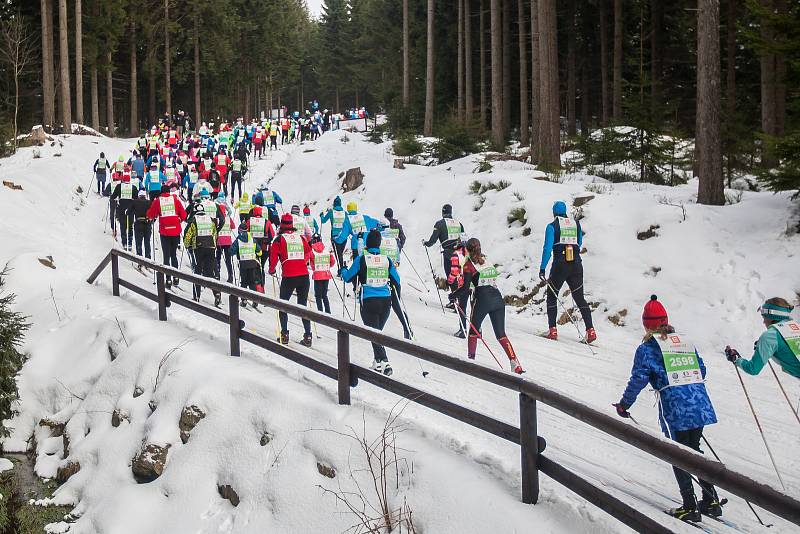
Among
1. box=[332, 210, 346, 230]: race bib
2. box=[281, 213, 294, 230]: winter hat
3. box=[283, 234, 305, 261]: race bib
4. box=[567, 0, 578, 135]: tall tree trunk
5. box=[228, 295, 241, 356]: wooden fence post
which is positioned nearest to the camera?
box=[228, 295, 241, 356]: wooden fence post

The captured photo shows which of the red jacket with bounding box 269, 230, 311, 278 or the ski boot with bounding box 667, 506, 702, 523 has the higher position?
the red jacket with bounding box 269, 230, 311, 278

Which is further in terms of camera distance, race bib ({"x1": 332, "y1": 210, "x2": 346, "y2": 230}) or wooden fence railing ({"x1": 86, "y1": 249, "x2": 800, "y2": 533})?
race bib ({"x1": 332, "y1": 210, "x2": 346, "y2": 230})

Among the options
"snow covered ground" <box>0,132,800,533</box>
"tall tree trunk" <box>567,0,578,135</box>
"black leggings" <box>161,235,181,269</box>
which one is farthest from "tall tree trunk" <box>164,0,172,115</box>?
"black leggings" <box>161,235,181,269</box>

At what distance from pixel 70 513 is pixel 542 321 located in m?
A: 8.96

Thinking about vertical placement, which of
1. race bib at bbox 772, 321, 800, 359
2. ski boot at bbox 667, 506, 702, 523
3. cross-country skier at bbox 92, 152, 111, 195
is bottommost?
ski boot at bbox 667, 506, 702, 523

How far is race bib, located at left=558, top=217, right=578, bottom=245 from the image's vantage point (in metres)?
11.4

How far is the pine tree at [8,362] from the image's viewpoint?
31.6 feet

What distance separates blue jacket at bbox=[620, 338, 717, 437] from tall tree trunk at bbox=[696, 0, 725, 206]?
31.8 ft

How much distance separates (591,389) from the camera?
8664 millimetres

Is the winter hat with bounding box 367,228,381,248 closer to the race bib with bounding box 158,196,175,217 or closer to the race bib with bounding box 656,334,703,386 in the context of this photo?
the race bib with bounding box 656,334,703,386

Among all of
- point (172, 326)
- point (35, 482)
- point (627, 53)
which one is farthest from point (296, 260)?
point (627, 53)

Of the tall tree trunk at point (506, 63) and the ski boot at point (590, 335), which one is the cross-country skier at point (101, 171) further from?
the ski boot at point (590, 335)

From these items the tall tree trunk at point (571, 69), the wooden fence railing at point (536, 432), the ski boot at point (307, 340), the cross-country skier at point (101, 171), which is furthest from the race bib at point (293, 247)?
the tall tree trunk at point (571, 69)

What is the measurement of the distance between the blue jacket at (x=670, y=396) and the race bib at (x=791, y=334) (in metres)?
1.17
